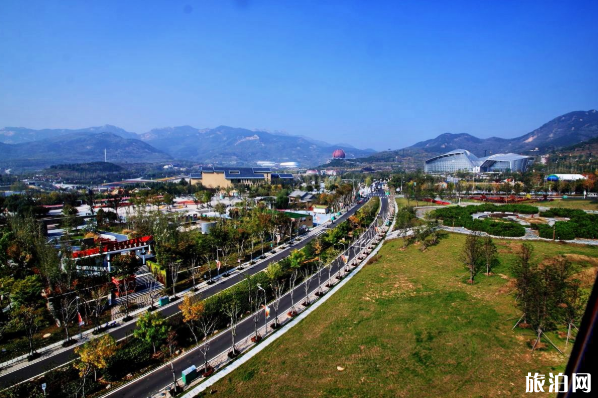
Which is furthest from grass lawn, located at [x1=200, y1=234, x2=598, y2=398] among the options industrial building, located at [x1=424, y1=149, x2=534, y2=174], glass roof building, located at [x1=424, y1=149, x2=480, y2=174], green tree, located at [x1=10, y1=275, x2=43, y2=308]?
glass roof building, located at [x1=424, y1=149, x2=480, y2=174]

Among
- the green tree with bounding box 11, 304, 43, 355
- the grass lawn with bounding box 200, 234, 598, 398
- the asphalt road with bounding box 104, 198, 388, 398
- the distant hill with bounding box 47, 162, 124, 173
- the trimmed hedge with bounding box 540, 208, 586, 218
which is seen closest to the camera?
the grass lawn with bounding box 200, 234, 598, 398

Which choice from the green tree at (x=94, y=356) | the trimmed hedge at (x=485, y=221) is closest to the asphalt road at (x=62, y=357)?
the green tree at (x=94, y=356)

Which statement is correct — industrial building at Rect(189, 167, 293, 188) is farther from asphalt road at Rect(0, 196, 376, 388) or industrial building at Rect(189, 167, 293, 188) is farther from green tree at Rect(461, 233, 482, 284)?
green tree at Rect(461, 233, 482, 284)

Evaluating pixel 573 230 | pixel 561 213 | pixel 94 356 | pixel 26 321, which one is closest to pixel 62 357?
pixel 26 321

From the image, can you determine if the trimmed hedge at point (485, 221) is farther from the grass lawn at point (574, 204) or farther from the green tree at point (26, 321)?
the green tree at point (26, 321)

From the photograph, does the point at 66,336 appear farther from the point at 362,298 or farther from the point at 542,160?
the point at 542,160

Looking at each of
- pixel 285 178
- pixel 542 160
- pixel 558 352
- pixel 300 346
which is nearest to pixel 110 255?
pixel 300 346

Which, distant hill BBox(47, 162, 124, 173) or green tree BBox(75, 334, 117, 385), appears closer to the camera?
green tree BBox(75, 334, 117, 385)
